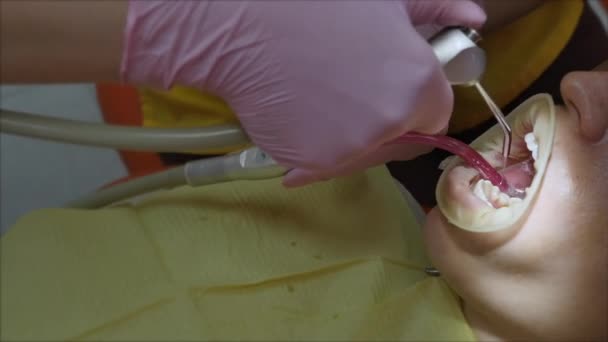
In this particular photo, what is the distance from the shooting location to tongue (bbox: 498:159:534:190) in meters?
0.82

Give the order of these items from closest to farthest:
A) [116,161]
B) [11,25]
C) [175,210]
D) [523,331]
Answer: [11,25] < [523,331] < [175,210] < [116,161]

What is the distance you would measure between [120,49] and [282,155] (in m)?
0.24

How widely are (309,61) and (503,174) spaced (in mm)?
300

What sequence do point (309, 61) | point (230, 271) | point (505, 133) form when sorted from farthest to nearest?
point (230, 271), point (505, 133), point (309, 61)

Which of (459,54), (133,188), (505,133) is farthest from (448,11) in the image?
(133,188)

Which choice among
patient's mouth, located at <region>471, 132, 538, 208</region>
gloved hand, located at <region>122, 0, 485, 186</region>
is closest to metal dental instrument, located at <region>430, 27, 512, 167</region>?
gloved hand, located at <region>122, 0, 485, 186</region>

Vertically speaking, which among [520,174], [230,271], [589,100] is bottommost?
[230,271]

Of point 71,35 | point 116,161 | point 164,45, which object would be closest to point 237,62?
point 164,45

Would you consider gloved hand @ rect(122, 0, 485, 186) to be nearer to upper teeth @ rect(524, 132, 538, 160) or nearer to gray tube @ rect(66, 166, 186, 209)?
upper teeth @ rect(524, 132, 538, 160)

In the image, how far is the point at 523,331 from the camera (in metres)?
0.84

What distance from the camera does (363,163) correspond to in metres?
0.92

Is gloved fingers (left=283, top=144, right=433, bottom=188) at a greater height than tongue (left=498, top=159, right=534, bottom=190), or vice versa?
tongue (left=498, top=159, right=534, bottom=190)

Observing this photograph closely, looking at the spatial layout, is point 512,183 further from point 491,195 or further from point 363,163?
point 363,163

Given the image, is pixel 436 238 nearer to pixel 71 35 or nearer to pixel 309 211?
pixel 309 211
